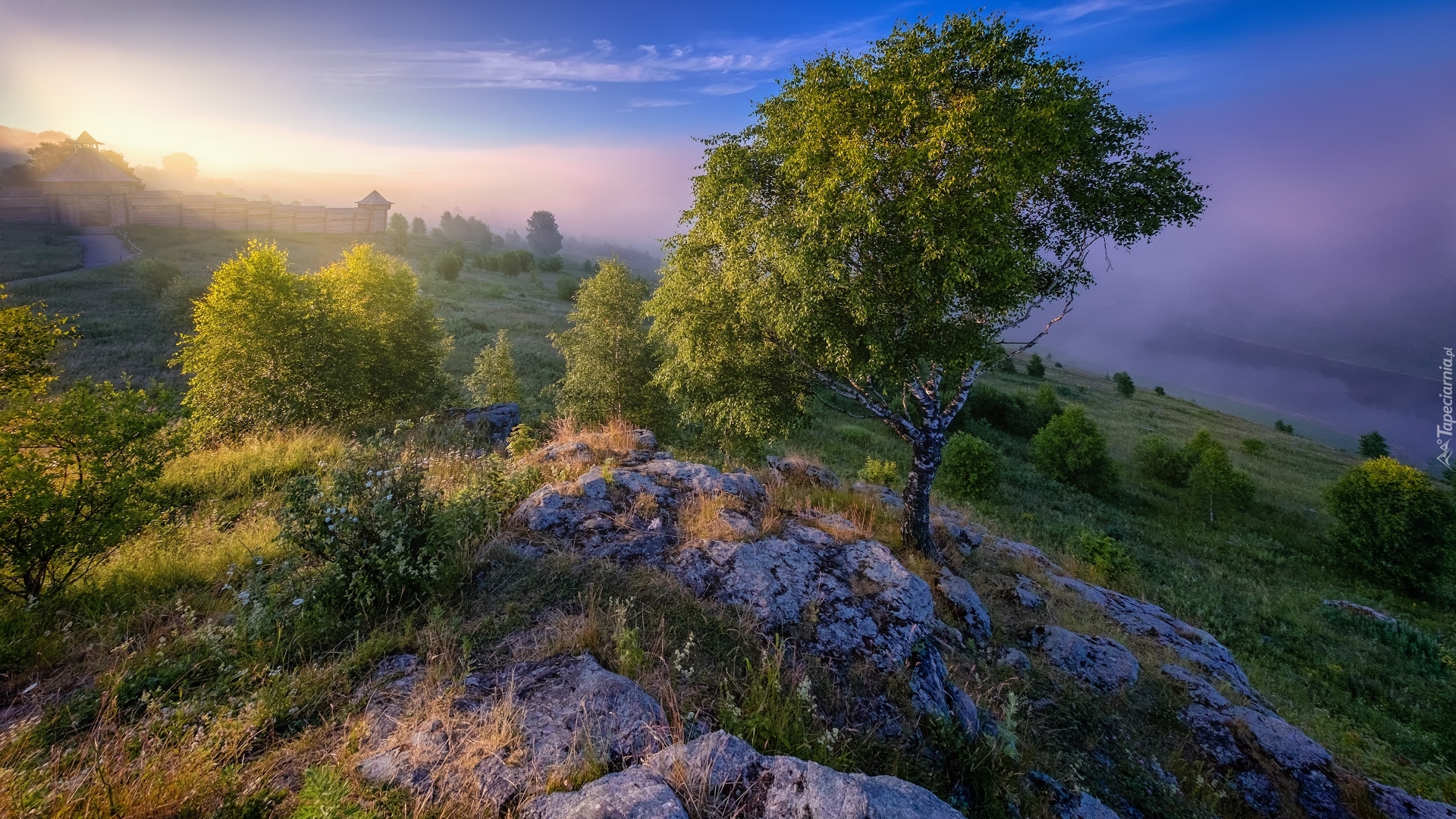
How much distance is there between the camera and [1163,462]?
119ft

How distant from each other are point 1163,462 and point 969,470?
2145 centimetres

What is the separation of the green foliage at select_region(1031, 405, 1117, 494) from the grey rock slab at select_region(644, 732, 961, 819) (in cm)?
3643

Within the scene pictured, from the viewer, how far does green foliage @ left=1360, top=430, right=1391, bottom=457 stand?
166ft

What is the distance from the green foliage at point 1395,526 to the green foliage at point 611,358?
36120 millimetres

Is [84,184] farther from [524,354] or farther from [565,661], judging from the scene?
[565,661]

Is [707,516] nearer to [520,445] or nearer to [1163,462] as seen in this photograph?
[520,445]

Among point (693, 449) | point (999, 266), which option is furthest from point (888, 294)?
point (693, 449)

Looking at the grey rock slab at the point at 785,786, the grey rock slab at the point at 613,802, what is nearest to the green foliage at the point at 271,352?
the grey rock slab at the point at 613,802

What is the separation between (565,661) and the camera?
14.2 feet

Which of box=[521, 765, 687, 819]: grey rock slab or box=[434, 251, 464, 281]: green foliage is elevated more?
box=[434, 251, 464, 281]: green foliage

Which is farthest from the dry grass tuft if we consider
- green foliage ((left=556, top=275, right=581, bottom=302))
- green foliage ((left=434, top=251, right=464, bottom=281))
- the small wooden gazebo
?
the small wooden gazebo

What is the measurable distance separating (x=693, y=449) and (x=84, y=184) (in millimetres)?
88063

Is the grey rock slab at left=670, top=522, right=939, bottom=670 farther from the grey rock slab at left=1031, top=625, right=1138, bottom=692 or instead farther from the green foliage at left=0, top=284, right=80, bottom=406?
the green foliage at left=0, top=284, right=80, bottom=406

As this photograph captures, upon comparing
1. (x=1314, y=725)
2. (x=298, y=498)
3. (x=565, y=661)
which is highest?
(x=298, y=498)
